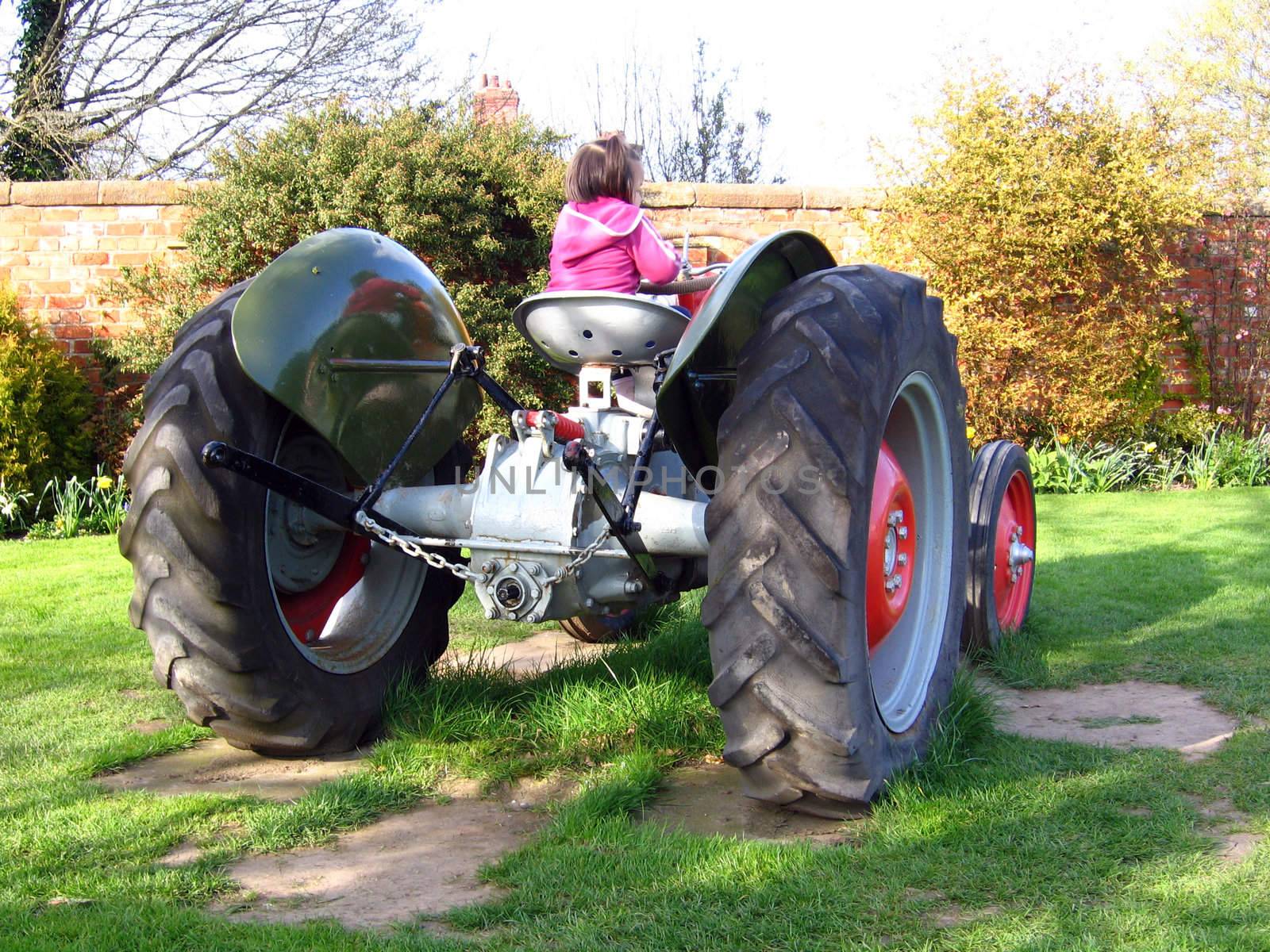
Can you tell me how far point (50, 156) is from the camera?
55.0 feet

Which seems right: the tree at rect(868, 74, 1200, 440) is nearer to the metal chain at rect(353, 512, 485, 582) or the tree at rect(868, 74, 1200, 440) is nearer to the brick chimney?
the brick chimney

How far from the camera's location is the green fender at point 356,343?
3.01 m

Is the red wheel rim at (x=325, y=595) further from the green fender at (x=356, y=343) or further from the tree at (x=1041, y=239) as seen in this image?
the tree at (x=1041, y=239)

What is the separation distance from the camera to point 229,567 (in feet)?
9.54

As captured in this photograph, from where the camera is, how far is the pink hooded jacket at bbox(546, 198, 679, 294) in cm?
345

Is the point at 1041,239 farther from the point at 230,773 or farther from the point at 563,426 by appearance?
the point at 230,773

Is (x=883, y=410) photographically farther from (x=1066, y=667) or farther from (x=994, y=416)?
(x=994, y=416)

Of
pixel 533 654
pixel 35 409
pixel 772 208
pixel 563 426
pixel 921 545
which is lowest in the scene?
pixel 533 654

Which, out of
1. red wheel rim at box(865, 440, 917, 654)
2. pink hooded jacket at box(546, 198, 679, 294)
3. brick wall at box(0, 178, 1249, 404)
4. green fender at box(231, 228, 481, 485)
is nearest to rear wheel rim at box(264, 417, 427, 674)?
green fender at box(231, 228, 481, 485)

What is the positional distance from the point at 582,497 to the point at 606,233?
911 mm

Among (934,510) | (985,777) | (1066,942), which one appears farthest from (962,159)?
(1066,942)

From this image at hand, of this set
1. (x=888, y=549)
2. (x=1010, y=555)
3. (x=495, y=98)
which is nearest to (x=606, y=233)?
(x=888, y=549)

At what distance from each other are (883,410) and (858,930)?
1203 millimetres

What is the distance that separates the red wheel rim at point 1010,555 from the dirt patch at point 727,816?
1812 mm
